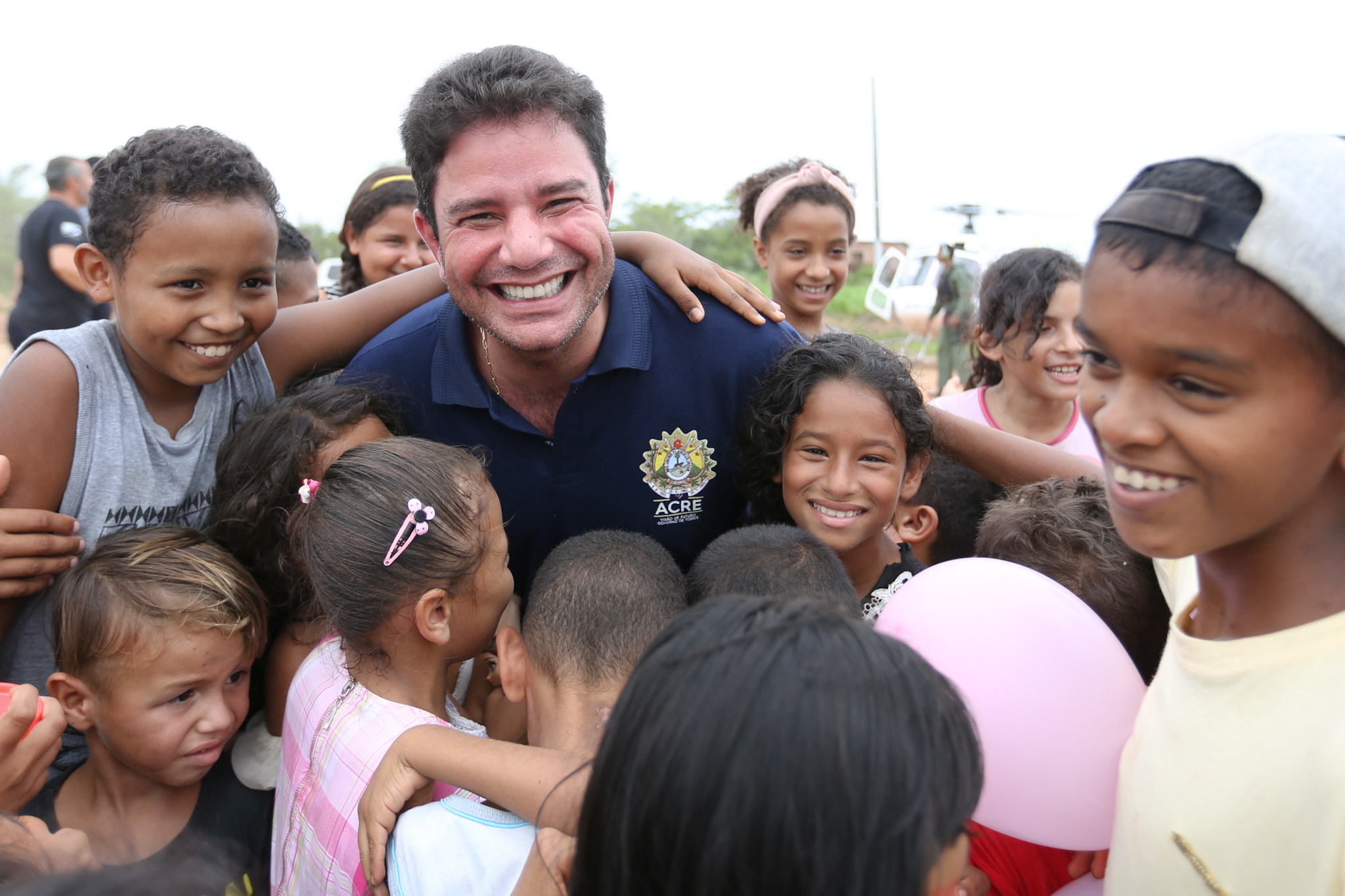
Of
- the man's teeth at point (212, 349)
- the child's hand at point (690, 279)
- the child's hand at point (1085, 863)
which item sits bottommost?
the child's hand at point (1085, 863)

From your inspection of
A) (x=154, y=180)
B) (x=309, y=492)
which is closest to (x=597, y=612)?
(x=309, y=492)

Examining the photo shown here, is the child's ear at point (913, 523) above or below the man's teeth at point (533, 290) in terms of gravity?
below

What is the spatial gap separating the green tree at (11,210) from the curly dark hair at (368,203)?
87.7 feet

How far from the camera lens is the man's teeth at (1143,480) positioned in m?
1.16

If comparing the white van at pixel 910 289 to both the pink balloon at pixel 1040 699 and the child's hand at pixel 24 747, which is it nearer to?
the pink balloon at pixel 1040 699

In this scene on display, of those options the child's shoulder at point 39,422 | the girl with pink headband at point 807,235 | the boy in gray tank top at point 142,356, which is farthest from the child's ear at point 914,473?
the child's shoulder at point 39,422

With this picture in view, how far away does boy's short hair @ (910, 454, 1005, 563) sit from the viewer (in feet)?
10.3

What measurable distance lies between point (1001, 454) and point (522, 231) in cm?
162

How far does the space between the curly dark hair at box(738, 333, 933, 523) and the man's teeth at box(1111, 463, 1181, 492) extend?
1281mm

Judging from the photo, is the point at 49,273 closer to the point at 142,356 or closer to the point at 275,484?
the point at 142,356

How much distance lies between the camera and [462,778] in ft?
5.12

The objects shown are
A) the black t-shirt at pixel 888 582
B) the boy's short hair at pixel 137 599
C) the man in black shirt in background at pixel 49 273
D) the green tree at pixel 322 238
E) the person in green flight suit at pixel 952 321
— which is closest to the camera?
the boy's short hair at pixel 137 599

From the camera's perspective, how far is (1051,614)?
1592 mm

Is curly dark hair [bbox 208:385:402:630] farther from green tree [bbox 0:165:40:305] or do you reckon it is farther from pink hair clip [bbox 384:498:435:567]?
green tree [bbox 0:165:40:305]
